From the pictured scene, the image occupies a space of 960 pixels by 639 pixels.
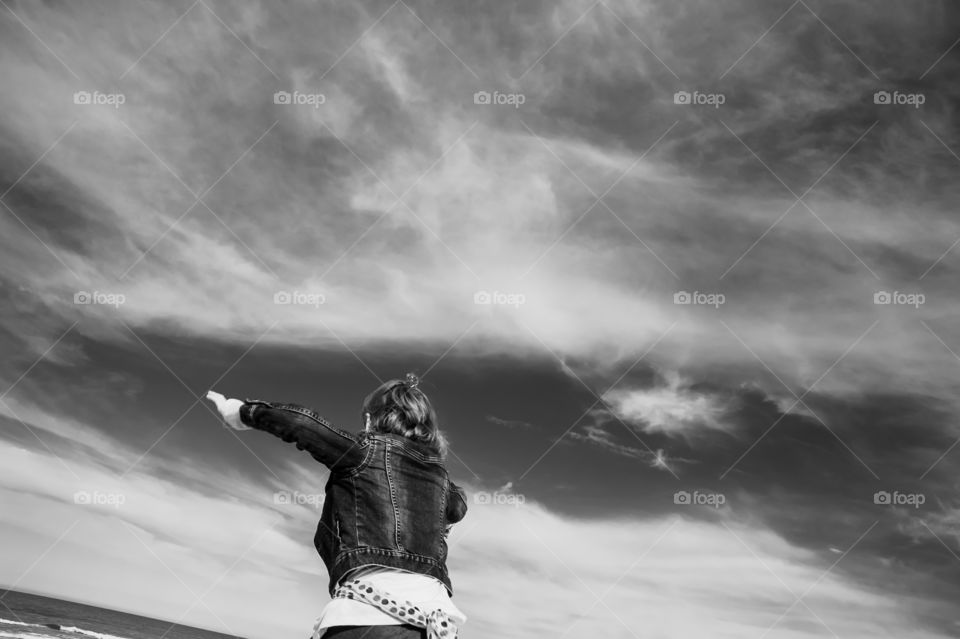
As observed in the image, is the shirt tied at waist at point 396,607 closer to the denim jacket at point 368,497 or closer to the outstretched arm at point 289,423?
the denim jacket at point 368,497

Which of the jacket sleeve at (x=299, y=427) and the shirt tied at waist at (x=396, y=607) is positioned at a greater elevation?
the jacket sleeve at (x=299, y=427)

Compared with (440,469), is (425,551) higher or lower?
lower

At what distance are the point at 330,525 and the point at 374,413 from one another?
0.50 meters

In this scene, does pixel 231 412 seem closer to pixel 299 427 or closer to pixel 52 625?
pixel 299 427

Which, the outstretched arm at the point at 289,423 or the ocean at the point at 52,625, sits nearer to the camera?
the outstretched arm at the point at 289,423

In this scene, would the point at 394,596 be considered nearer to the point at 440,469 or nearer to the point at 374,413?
the point at 440,469

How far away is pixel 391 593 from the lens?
7.66 ft

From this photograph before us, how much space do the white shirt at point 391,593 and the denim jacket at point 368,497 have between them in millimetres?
29

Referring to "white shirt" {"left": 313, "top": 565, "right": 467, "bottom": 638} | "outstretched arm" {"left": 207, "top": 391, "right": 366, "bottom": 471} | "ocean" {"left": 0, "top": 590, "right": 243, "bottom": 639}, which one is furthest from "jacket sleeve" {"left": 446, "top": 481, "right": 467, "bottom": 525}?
"ocean" {"left": 0, "top": 590, "right": 243, "bottom": 639}

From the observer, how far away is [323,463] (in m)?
2.46

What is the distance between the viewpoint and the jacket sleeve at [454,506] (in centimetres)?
286

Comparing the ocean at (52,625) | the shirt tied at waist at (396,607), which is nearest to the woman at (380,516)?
the shirt tied at waist at (396,607)

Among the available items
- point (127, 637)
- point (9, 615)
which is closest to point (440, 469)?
point (9, 615)

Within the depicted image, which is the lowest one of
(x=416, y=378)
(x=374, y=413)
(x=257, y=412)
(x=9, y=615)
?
(x=257, y=412)
